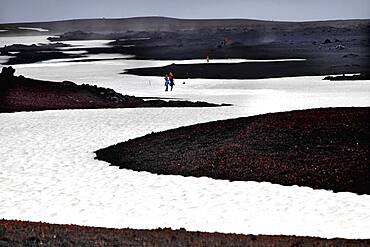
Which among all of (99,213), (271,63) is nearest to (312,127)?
(99,213)

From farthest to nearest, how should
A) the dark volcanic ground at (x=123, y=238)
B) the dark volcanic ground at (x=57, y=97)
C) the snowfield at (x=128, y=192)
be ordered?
the dark volcanic ground at (x=57, y=97)
the snowfield at (x=128, y=192)
the dark volcanic ground at (x=123, y=238)

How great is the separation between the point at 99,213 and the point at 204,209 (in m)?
3.02

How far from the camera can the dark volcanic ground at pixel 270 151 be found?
22703 millimetres

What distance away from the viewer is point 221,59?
98.2 meters

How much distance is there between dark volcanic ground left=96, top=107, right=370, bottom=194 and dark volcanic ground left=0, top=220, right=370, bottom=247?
7718 mm

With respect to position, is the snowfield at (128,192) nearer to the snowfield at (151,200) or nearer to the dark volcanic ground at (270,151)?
the snowfield at (151,200)

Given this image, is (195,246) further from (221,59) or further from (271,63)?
(221,59)

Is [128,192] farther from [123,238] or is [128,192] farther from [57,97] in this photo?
[57,97]

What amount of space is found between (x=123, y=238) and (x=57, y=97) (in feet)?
128

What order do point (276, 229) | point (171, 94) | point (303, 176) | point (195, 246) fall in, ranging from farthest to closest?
point (171, 94) → point (303, 176) → point (276, 229) → point (195, 246)

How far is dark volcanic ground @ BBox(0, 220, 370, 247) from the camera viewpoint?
13.1 m

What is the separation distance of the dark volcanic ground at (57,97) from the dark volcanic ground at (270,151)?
16564mm

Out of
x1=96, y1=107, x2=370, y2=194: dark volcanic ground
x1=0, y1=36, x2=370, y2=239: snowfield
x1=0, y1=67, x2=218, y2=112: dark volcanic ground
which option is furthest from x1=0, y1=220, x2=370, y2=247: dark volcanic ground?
x1=0, y1=67, x2=218, y2=112: dark volcanic ground

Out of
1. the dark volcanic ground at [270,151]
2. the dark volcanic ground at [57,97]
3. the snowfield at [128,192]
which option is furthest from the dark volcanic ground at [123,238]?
the dark volcanic ground at [57,97]
